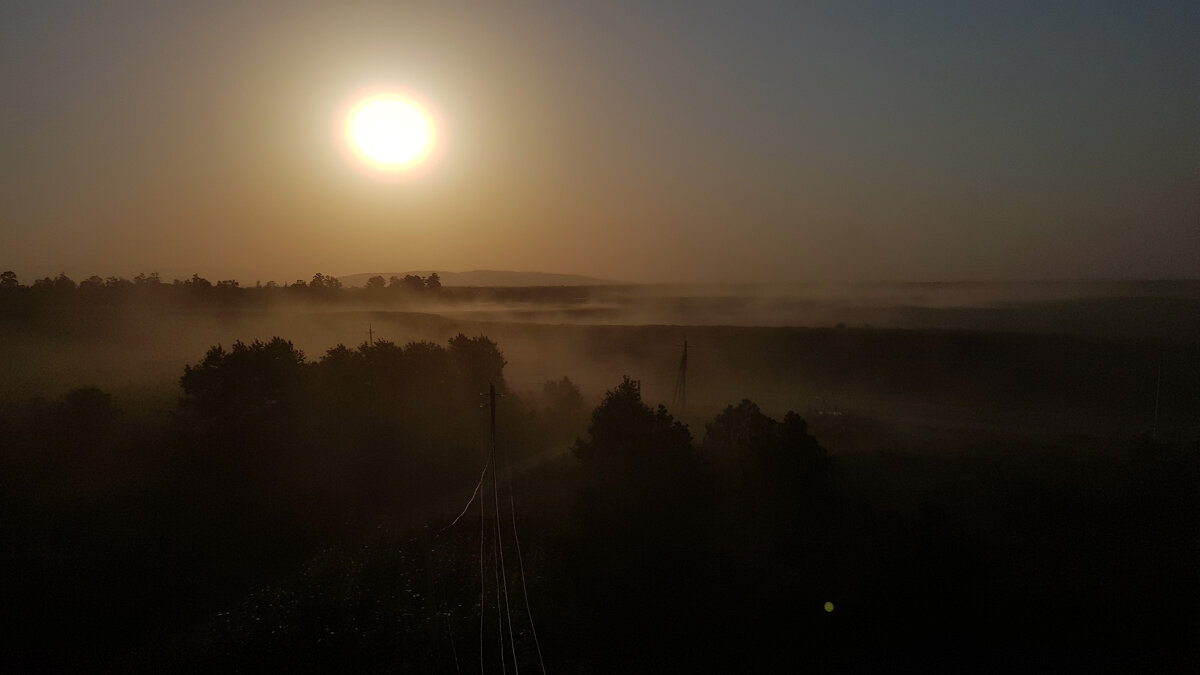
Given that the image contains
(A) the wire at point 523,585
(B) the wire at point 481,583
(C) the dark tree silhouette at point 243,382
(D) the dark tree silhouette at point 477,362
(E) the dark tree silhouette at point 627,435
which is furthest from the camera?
(D) the dark tree silhouette at point 477,362

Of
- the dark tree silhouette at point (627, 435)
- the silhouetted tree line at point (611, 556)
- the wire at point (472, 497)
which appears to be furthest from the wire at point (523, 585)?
the dark tree silhouette at point (627, 435)

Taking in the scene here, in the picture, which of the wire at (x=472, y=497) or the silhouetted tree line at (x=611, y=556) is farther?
the wire at (x=472, y=497)

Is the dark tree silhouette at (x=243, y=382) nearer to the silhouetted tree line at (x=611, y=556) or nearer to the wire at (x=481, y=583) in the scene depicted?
the silhouetted tree line at (x=611, y=556)

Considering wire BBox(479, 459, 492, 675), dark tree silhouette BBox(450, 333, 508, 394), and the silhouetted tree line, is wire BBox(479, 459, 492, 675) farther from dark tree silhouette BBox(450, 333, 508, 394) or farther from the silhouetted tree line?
dark tree silhouette BBox(450, 333, 508, 394)

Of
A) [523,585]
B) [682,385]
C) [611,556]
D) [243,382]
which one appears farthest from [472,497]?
[682,385]

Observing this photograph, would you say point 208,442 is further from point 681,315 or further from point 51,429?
point 681,315

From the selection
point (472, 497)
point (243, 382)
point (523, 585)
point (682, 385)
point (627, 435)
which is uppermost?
point (243, 382)

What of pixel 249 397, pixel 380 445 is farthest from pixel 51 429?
pixel 380 445

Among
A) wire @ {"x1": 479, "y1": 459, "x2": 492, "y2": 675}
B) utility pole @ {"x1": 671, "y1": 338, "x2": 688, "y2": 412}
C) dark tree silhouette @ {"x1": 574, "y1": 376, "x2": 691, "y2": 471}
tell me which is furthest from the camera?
utility pole @ {"x1": 671, "y1": 338, "x2": 688, "y2": 412}

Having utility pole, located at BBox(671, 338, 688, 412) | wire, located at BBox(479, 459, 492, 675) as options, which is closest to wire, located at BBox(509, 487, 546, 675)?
wire, located at BBox(479, 459, 492, 675)

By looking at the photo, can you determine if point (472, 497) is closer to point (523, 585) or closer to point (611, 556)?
point (611, 556)

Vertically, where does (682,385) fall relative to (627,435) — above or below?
below

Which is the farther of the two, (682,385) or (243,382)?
(682,385)

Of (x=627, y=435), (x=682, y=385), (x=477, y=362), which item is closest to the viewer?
(x=627, y=435)
